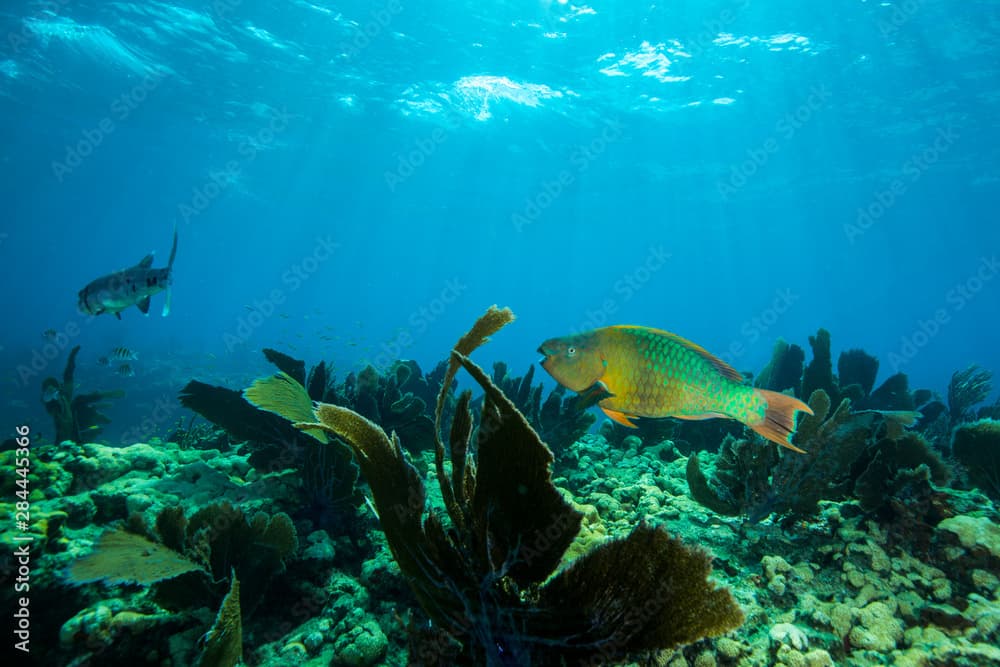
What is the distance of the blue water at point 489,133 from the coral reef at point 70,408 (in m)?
8.05

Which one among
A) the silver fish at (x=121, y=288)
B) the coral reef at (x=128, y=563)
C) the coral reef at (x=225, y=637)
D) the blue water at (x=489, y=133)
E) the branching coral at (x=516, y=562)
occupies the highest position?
the blue water at (x=489, y=133)

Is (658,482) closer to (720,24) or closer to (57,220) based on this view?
(720,24)

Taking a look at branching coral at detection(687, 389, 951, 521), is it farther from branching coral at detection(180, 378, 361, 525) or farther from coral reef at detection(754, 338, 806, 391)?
coral reef at detection(754, 338, 806, 391)

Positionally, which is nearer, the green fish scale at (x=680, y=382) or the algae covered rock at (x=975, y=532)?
the green fish scale at (x=680, y=382)

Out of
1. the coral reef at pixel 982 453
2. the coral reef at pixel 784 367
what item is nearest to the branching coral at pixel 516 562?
the coral reef at pixel 982 453

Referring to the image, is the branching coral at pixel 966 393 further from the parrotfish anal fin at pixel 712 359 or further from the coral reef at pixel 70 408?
the coral reef at pixel 70 408

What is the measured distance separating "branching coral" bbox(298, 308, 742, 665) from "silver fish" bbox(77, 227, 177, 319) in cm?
400

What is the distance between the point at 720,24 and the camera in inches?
840

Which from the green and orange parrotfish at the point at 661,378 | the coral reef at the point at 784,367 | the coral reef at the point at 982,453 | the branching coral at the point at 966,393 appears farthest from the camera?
the branching coral at the point at 966,393

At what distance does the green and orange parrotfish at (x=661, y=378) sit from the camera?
6.48 ft

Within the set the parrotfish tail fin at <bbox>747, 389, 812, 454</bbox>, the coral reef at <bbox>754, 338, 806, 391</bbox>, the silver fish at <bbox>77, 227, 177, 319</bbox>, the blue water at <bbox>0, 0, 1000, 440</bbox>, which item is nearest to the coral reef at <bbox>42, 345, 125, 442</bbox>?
the silver fish at <bbox>77, 227, 177, 319</bbox>

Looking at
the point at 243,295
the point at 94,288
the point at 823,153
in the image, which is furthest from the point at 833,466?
the point at 243,295

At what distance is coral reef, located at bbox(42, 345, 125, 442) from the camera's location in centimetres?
599

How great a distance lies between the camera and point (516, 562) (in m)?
1.36
